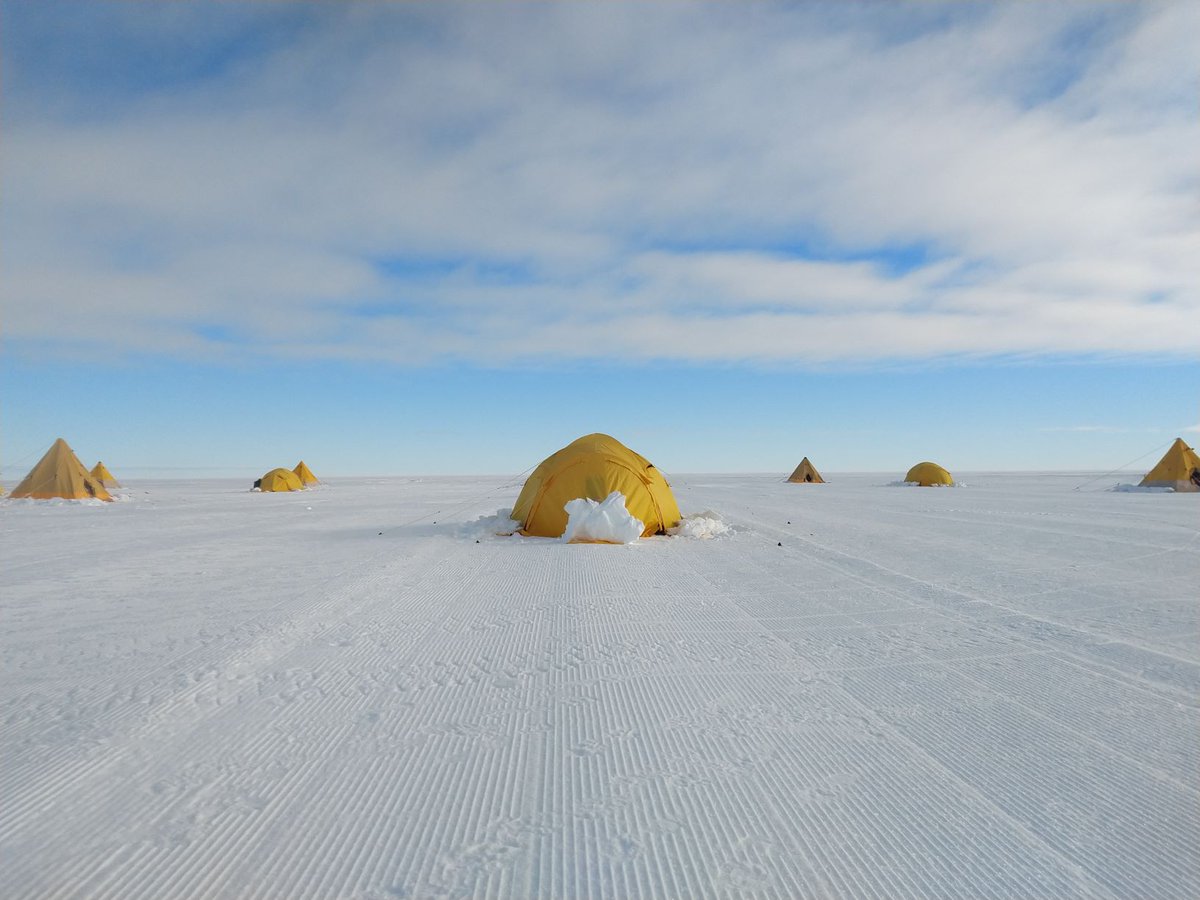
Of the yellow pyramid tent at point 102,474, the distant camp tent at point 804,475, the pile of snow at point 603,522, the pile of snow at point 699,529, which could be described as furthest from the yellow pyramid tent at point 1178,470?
the yellow pyramid tent at point 102,474

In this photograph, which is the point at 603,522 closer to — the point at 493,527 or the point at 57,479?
the point at 493,527

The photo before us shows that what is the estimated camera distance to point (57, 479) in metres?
26.4

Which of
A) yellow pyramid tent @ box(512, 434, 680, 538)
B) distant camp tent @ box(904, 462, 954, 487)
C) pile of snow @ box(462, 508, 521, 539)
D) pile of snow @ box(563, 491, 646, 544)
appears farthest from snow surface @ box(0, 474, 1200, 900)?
distant camp tent @ box(904, 462, 954, 487)

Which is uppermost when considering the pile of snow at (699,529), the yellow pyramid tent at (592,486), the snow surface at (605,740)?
the yellow pyramid tent at (592,486)

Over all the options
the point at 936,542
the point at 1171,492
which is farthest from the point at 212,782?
the point at 1171,492

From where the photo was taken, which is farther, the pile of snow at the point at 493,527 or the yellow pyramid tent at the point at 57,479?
the yellow pyramid tent at the point at 57,479

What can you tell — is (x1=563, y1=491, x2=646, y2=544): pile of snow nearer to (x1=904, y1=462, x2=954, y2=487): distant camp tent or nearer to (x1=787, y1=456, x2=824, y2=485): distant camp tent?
(x1=904, y1=462, x2=954, y2=487): distant camp tent

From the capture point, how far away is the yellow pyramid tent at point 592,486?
12.3 metres

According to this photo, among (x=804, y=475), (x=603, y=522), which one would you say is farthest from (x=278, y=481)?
(x=804, y=475)

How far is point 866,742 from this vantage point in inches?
133

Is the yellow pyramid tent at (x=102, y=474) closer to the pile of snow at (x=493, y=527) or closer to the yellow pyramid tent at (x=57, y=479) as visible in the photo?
the yellow pyramid tent at (x=57, y=479)

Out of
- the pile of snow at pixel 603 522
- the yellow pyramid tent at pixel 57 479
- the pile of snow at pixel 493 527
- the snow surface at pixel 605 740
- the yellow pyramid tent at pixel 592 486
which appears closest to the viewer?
the snow surface at pixel 605 740

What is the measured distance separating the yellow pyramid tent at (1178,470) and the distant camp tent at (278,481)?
143 feet

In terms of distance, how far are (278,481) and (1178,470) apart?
1753 inches
